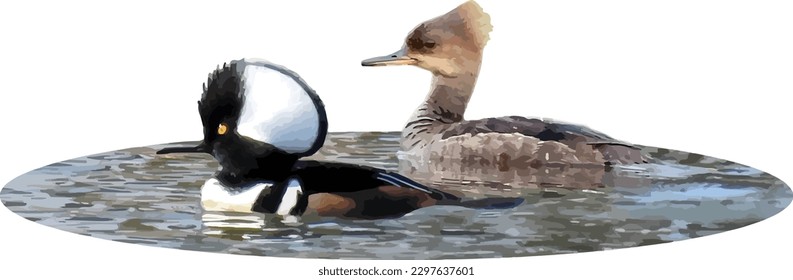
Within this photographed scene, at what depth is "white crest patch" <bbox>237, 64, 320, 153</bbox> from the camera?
7969 mm

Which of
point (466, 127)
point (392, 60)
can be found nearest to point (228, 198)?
point (466, 127)

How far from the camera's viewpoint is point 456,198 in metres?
8.27

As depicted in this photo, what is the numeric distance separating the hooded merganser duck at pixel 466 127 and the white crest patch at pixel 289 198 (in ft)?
5.37

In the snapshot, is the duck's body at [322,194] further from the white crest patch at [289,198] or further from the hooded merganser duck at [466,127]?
→ the hooded merganser duck at [466,127]

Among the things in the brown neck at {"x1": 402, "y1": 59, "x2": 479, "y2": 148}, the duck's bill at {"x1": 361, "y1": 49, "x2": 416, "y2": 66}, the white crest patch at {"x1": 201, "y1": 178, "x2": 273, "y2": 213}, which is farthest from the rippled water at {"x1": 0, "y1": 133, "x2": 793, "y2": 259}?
the duck's bill at {"x1": 361, "y1": 49, "x2": 416, "y2": 66}

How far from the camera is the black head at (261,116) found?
7.98 meters

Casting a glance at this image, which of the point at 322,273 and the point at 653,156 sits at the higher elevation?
the point at 653,156

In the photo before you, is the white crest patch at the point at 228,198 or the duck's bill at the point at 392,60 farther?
the duck's bill at the point at 392,60

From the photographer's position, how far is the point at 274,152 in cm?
A: 798

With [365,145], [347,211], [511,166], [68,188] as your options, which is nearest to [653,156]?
[511,166]

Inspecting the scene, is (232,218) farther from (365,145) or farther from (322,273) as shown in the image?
(365,145)

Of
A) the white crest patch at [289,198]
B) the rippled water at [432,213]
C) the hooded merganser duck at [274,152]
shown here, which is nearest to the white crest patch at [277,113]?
the hooded merganser duck at [274,152]

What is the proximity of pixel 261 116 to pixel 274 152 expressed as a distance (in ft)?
0.56

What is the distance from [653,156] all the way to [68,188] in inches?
127
